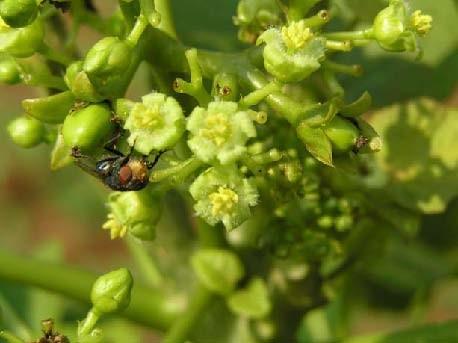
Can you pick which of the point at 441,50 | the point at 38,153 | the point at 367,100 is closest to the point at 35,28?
the point at 367,100

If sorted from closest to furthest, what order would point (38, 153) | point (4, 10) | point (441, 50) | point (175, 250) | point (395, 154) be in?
point (4, 10), point (395, 154), point (175, 250), point (441, 50), point (38, 153)

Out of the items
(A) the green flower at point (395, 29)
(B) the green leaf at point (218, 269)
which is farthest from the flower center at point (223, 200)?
(B) the green leaf at point (218, 269)

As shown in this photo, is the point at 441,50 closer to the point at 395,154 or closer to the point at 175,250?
the point at 395,154

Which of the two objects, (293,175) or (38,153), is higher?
(293,175)

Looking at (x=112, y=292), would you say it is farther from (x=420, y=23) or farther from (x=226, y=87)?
(x=420, y=23)

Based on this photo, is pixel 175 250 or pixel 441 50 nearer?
pixel 175 250

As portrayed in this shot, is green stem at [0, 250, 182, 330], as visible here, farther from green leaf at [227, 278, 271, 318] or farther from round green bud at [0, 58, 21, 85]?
round green bud at [0, 58, 21, 85]

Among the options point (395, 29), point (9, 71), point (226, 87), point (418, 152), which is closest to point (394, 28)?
point (395, 29)
